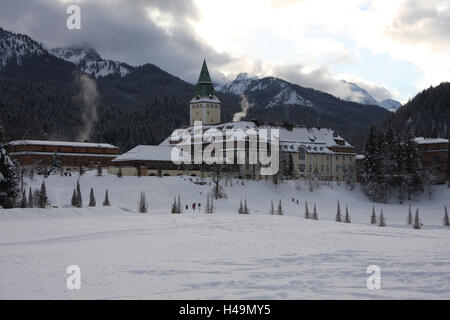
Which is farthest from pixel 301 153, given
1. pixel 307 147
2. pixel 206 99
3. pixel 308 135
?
pixel 206 99

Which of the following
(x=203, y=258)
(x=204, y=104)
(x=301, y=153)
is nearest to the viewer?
(x=203, y=258)

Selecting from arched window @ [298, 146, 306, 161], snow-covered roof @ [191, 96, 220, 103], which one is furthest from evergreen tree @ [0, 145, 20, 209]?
snow-covered roof @ [191, 96, 220, 103]

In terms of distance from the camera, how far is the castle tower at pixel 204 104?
134500 millimetres

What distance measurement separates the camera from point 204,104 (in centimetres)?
13450

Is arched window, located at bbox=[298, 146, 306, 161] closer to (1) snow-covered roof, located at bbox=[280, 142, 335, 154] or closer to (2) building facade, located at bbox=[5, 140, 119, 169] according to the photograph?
(1) snow-covered roof, located at bbox=[280, 142, 335, 154]

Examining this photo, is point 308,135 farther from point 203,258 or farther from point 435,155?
point 203,258

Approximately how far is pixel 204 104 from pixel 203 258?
11077 cm

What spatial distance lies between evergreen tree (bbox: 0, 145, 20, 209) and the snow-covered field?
660 centimetres

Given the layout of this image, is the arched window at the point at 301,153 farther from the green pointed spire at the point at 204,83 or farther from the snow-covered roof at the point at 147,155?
the green pointed spire at the point at 204,83

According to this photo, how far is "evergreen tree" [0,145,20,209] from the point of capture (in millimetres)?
54000

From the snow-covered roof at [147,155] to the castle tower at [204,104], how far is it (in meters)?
36.2

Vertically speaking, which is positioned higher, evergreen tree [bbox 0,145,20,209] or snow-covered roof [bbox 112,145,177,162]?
snow-covered roof [bbox 112,145,177,162]

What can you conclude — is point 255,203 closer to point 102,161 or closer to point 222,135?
point 222,135

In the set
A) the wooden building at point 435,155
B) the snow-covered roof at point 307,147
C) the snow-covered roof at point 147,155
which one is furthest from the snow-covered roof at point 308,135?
the snow-covered roof at point 147,155
